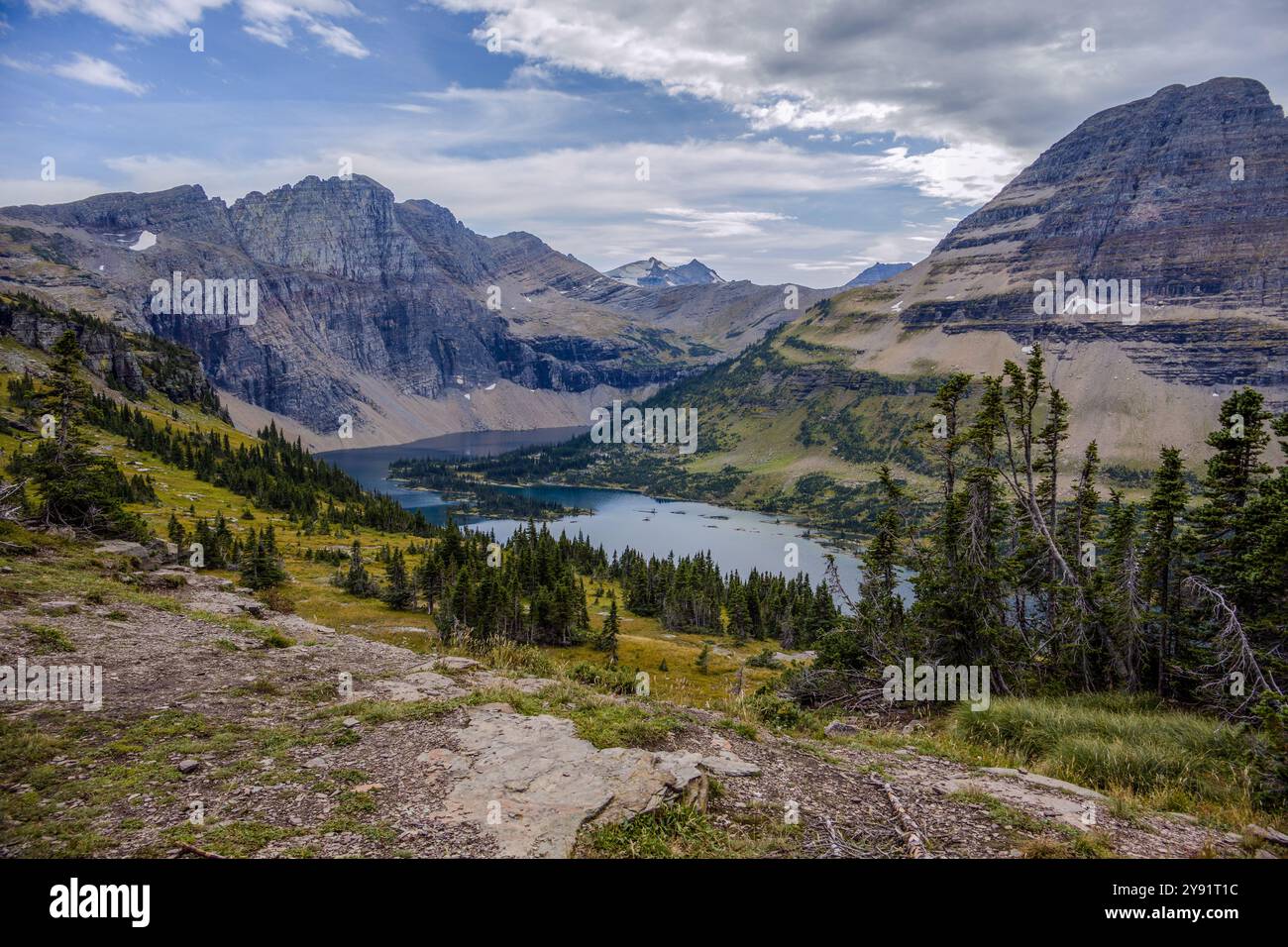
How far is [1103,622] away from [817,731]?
1303 cm

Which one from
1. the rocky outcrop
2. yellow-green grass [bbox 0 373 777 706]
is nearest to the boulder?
yellow-green grass [bbox 0 373 777 706]

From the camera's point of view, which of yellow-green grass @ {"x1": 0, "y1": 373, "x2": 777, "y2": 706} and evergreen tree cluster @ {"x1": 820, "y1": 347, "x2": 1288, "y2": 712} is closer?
evergreen tree cluster @ {"x1": 820, "y1": 347, "x2": 1288, "y2": 712}

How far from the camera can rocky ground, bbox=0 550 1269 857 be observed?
862 cm

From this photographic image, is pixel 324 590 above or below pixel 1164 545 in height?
below

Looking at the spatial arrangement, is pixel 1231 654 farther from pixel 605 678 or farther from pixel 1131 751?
pixel 605 678

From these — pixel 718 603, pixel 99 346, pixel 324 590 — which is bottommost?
pixel 718 603

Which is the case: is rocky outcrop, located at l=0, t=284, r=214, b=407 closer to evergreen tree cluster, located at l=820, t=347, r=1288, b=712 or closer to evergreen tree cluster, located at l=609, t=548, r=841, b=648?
evergreen tree cluster, located at l=609, t=548, r=841, b=648

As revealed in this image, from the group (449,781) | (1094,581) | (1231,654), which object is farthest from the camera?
(1094,581)

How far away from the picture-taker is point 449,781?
10430 mm

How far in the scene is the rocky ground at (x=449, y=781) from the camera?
862 cm

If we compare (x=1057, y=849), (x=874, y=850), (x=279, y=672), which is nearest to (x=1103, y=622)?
(x=1057, y=849)

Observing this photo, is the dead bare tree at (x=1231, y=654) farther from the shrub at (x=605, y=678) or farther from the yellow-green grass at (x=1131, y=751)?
the shrub at (x=605, y=678)

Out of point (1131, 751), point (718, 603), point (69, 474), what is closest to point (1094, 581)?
point (1131, 751)

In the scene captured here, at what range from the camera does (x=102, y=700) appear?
Result: 13.4m
